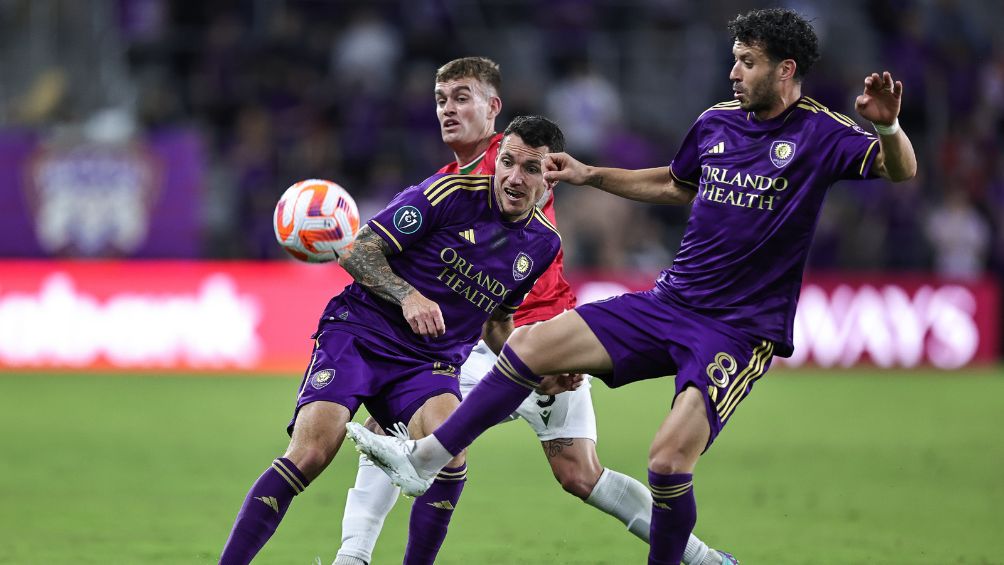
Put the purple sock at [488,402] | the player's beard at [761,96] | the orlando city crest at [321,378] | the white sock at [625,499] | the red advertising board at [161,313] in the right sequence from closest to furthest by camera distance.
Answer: the purple sock at [488,402]
the player's beard at [761,96]
the orlando city crest at [321,378]
the white sock at [625,499]
the red advertising board at [161,313]

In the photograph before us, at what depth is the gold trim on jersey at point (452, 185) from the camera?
6.27 m

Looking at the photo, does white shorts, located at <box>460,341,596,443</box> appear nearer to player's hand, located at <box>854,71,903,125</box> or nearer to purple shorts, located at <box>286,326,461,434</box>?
purple shorts, located at <box>286,326,461,434</box>

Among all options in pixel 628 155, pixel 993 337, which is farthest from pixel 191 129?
pixel 993 337

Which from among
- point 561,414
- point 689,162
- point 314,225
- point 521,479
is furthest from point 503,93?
point 689,162

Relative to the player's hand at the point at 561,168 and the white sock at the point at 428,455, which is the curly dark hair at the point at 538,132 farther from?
the white sock at the point at 428,455

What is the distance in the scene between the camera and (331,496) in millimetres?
9500

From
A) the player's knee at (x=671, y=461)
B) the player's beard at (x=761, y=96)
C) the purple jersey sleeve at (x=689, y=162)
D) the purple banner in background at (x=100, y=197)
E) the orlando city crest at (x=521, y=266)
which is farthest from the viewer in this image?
the purple banner in background at (x=100, y=197)

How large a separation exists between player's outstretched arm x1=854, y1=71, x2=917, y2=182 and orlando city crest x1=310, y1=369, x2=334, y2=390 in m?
2.43

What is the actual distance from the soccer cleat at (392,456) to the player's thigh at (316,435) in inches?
4.6

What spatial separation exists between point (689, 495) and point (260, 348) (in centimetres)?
1234

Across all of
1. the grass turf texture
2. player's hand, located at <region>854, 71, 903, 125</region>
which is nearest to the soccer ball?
the grass turf texture

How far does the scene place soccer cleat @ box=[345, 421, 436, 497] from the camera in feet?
18.5

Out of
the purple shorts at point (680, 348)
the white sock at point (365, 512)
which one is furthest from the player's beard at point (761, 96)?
the white sock at point (365, 512)

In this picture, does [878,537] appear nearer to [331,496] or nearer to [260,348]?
[331,496]
